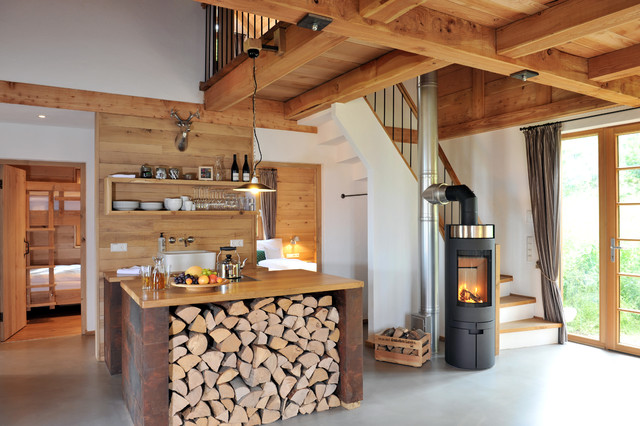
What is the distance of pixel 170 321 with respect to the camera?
3039 millimetres

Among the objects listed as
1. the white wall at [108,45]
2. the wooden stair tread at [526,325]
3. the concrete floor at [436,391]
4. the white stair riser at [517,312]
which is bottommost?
the concrete floor at [436,391]

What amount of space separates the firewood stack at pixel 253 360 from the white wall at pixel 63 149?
2435mm

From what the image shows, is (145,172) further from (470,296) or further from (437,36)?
(470,296)

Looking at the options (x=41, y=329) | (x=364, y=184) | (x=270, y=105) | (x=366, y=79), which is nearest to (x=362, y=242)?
(x=364, y=184)

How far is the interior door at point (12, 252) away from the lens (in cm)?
527

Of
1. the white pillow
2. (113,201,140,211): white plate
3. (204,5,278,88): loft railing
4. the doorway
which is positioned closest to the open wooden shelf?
(113,201,140,211): white plate

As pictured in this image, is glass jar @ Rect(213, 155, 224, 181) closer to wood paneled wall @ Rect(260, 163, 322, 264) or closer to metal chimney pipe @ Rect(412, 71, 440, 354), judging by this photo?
metal chimney pipe @ Rect(412, 71, 440, 354)

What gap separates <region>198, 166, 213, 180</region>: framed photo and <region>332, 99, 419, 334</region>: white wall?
1481 mm

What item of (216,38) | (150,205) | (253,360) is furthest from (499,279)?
(216,38)

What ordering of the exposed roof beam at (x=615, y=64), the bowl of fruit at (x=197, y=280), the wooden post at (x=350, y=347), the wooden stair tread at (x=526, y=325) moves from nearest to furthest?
the bowl of fruit at (x=197, y=280) → the exposed roof beam at (x=615, y=64) → the wooden post at (x=350, y=347) → the wooden stair tread at (x=526, y=325)

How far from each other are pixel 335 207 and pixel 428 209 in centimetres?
147

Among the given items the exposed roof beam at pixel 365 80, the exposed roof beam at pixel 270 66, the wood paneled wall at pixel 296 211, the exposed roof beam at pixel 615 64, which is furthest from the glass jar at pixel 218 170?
the wood paneled wall at pixel 296 211

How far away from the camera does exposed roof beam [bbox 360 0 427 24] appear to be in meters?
2.26

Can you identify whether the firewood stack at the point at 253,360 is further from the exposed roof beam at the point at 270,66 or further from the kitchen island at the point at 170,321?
the exposed roof beam at the point at 270,66
